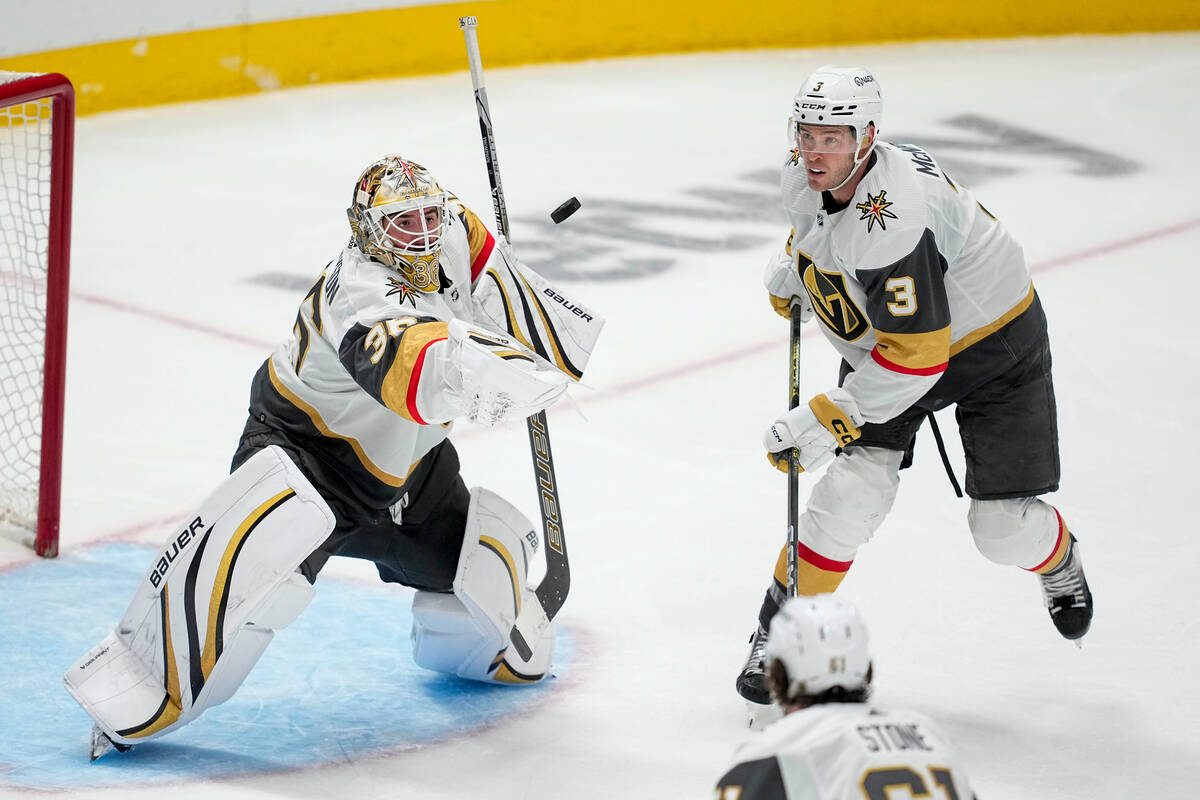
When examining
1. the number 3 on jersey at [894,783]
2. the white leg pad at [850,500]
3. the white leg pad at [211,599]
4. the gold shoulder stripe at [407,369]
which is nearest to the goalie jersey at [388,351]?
the gold shoulder stripe at [407,369]

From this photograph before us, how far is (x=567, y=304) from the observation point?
10.7 ft

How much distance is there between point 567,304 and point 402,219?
45 cm

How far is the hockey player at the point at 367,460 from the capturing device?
276cm

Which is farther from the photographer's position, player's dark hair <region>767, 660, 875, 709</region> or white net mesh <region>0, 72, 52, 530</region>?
white net mesh <region>0, 72, 52, 530</region>

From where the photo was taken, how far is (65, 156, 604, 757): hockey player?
276cm

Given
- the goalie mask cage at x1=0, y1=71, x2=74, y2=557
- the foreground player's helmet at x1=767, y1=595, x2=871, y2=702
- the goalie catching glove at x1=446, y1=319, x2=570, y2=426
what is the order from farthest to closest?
the goalie mask cage at x1=0, y1=71, x2=74, y2=557 < the goalie catching glove at x1=446, y1=319, x2=570, y2=426 < the foreground player's helmet at x1=767, y1=595, x2=871, y2=702

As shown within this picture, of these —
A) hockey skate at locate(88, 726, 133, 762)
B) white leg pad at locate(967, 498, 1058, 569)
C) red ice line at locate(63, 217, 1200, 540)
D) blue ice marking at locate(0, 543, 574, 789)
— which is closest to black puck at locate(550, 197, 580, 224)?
blue ice marking at locate(0, 543, 574, 789)

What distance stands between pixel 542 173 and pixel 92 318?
2.15 meters

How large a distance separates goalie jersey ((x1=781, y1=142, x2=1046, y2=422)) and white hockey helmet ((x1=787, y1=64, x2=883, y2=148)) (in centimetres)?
8

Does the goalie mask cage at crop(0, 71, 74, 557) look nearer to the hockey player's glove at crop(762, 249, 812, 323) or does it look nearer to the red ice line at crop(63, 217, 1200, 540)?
the red ice line at crop(63, 217, 1200, 540)

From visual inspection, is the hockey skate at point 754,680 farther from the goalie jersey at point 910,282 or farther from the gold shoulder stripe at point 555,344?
the gold shoulder stripe at point 555,344

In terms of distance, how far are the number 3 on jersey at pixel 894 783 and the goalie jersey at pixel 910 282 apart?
1.30 meters

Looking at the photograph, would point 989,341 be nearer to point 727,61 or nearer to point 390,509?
point 390,509

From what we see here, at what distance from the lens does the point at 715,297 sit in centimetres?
576
